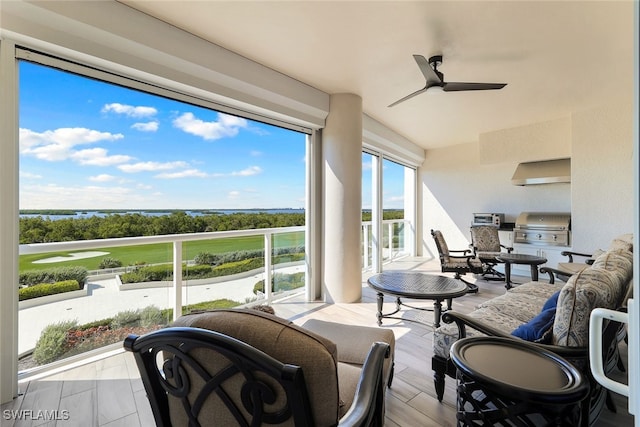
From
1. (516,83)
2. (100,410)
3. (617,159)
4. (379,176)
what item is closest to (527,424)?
(100,410)

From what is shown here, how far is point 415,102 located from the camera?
162 inches

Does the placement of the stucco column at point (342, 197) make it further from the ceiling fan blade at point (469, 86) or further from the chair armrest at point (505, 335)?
the chair armrest at point (505, 335)

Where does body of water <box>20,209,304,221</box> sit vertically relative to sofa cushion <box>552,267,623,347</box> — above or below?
above

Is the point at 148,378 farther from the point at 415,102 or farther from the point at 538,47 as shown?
the point at 415,102

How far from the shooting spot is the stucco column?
12.5ft

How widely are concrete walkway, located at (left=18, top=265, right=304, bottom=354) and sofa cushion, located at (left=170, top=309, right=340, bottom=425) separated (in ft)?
7.37

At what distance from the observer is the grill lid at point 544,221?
5.07 m

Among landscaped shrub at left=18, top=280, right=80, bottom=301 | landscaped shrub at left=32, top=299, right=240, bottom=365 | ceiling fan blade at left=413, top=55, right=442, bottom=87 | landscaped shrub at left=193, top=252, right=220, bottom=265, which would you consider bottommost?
landscaped shrub at left=32, top=299, right=240, bottom=365

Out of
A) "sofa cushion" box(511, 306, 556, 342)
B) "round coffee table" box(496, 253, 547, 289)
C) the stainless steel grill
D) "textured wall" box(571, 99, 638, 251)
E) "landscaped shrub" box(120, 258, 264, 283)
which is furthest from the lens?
the stainless steel grill

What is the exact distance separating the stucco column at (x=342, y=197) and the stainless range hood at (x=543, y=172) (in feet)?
12.1

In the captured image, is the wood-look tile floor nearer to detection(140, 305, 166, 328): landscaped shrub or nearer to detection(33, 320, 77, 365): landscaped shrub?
detection(33, 320, 77, 365): landscaped shrub

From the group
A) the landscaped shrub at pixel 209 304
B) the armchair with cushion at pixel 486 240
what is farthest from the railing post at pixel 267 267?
the armchair with cushion at pixel 486 240

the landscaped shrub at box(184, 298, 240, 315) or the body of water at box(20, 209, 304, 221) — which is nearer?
the body of water at box(20, 209, 304, 221)

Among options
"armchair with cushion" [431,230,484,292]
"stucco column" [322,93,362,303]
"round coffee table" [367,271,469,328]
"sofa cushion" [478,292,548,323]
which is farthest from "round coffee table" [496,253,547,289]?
"stucco column" [322,93,362,303]
